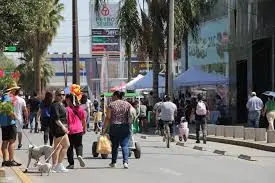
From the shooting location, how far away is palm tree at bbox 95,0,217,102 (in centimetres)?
3416

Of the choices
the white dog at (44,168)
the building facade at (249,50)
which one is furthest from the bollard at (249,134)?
the white dog at (44,168)

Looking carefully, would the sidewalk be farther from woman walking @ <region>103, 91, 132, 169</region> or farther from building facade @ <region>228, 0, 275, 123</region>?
woman walking @ <region>103, 91, 132, 169</region>

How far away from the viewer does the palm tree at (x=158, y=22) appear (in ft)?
112

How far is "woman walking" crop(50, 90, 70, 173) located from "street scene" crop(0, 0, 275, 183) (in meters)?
0.02

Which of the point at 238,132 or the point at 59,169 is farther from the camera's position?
the point at 238,132

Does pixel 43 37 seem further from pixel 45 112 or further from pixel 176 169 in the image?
pixel 176 169

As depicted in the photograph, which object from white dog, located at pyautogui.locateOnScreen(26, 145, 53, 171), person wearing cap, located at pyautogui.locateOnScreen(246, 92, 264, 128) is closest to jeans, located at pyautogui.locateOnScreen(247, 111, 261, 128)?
person wearing cap, located at pyautogui.locateOnScreen(246, 92, 264, 128)

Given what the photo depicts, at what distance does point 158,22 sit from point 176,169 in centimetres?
1996

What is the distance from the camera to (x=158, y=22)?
113 feet

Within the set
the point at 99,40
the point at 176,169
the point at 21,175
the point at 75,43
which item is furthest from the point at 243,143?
the point at 99,40

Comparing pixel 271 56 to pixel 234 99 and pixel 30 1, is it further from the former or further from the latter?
pixel 30 1

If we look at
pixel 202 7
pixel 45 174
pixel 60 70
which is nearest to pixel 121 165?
pixel 45 174

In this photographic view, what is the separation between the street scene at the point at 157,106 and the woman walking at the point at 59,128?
0.02 metres

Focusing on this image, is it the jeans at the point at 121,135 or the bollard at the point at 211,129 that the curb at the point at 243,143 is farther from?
the jeans at the point at 121,135
